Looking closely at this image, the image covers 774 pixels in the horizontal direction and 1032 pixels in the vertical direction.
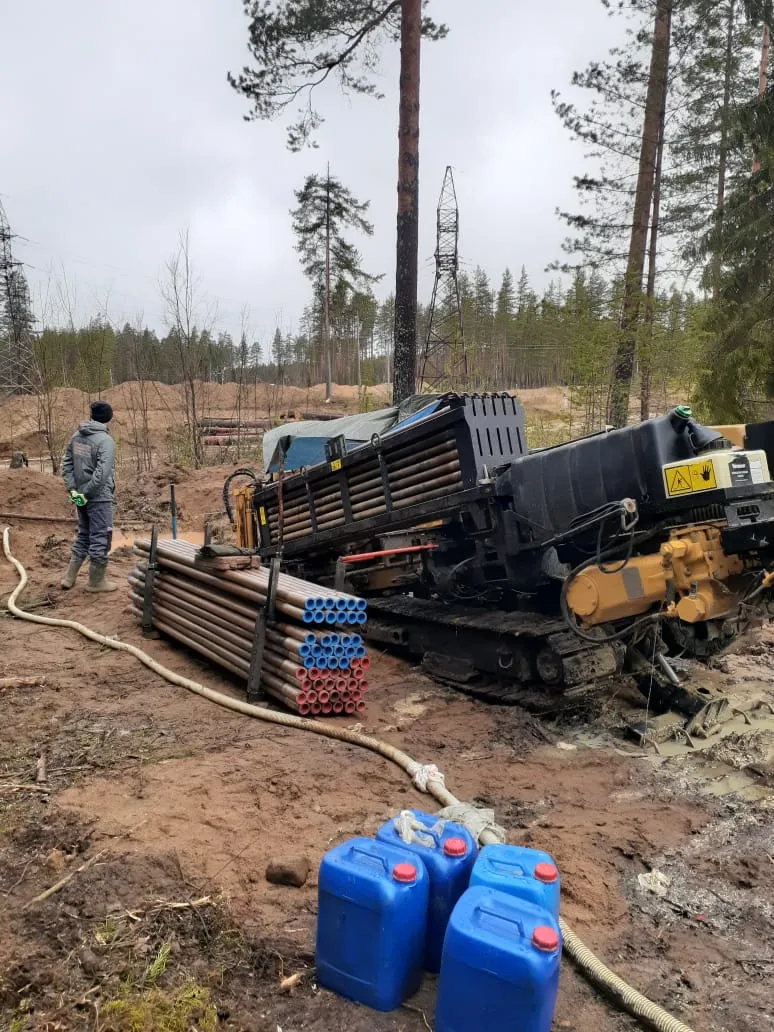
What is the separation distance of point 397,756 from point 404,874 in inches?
85.6

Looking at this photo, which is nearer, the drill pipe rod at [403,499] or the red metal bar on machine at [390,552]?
the drill pipe rod at [403,499]

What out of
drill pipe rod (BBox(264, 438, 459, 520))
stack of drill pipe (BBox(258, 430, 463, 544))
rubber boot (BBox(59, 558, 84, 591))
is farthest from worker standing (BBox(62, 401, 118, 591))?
drill pipe rod (BBox(264, 438, 459, 520))

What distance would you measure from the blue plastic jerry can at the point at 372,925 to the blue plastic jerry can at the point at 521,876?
8.1 inches

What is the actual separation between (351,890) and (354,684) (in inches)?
126

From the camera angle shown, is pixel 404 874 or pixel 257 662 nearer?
pixel 404 874

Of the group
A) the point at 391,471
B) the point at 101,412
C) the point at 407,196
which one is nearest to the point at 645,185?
the point at 407,196

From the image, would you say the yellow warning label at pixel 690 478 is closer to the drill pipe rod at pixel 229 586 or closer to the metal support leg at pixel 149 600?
the drill pipe rod at pixel 229 586

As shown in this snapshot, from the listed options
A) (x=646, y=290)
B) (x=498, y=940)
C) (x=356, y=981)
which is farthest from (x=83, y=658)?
(x=646, y=290)

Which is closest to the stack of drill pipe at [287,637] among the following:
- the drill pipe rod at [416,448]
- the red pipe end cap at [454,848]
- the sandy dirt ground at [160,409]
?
the drill pipe rod at [416,448]

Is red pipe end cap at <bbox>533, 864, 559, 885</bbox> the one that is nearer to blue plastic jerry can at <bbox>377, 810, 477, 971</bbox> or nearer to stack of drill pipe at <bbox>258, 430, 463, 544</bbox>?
blue plastic jerry can at <bbox>377, 810, 477, 971</bbox>

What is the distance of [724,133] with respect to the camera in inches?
598

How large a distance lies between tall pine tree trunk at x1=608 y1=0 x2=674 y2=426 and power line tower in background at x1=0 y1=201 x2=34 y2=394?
13.9m

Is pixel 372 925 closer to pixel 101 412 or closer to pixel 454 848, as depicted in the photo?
pixel 454 848

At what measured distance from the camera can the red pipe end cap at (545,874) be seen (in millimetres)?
2389
